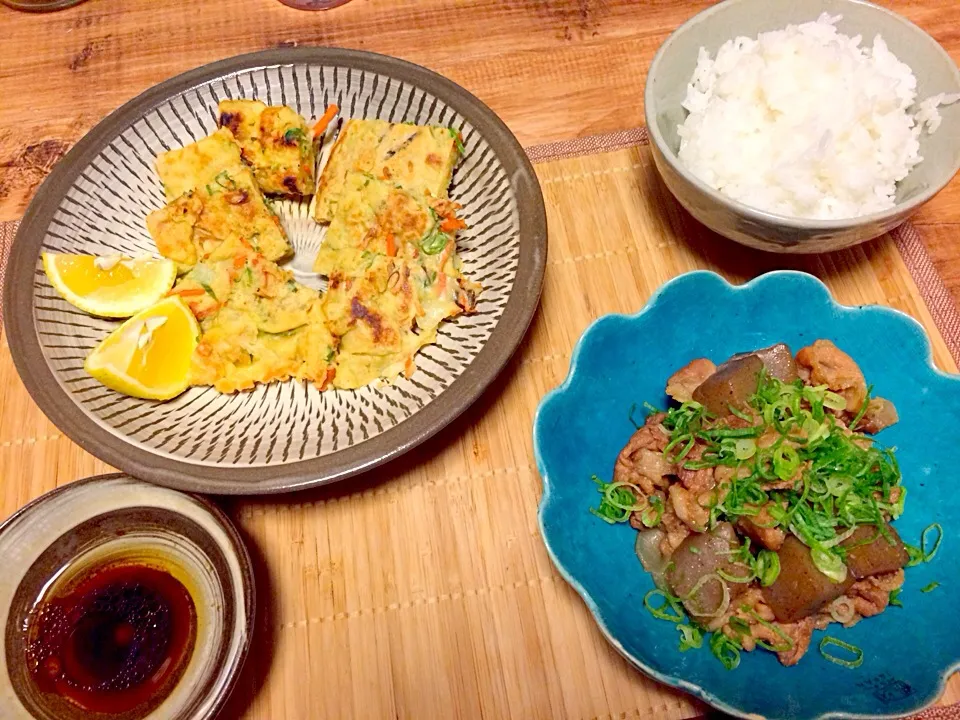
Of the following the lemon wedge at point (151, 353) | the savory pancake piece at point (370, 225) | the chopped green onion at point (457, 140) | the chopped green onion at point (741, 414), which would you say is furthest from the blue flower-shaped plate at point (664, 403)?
the lemon wedge at point (151, 353)

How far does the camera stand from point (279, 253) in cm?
188

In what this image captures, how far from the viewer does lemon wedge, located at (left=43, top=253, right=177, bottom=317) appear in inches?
66.9

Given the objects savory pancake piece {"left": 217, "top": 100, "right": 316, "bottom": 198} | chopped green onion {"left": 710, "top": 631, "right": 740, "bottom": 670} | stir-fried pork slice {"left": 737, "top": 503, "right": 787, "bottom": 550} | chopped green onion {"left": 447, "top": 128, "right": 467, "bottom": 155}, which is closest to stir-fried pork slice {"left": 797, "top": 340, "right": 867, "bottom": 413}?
stir-fried pork slice {"left": 737, "top": 503, "right": 787, "bottom": 550}

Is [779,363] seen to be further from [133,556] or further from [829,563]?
[133,556]

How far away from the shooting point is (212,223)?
6.01 feet

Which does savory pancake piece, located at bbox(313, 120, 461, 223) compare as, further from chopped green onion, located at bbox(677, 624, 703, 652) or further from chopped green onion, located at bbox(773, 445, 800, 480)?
chopped green onion, located at bbox(677, 624, 703, 652)

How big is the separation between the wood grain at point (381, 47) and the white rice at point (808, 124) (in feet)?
1.32

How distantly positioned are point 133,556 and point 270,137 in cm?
113

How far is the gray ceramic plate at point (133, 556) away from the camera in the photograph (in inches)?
50.6

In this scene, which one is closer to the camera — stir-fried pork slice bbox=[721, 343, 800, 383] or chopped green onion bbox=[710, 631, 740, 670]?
chopped green onion bbox=[710, 631, 740, 670]

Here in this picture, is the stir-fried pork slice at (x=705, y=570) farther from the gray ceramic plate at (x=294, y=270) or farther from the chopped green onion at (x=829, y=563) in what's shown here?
the gray ceramic plate at (x=294, y=270)

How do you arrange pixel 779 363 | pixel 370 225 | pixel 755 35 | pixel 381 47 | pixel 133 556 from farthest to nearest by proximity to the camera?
pixel 381 47, pixel 755 35, pixel 370 225, pixel 779 363, pixel 133 556

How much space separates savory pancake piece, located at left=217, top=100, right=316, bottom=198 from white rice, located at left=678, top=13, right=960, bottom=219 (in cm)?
104

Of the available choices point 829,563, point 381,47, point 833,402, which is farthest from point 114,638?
point 381,47
